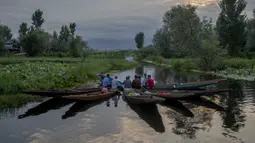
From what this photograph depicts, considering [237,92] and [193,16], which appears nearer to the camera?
[237,92]

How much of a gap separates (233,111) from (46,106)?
438 inches

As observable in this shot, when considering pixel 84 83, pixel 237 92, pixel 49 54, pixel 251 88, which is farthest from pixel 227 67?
pixel 49 54

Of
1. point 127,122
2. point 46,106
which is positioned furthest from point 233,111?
point 46,106

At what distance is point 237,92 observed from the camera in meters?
21.8

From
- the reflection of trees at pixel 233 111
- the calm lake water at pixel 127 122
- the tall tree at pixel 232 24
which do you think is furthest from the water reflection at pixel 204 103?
the tall tree at pixel 232 24

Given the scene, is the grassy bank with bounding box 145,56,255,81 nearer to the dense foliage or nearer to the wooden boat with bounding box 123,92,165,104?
the dense foliage

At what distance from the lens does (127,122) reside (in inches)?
529

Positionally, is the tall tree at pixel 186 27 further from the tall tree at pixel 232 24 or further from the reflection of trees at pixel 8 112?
the reflection of trees at pixel 8 112

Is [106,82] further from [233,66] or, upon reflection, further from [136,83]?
[233,66]

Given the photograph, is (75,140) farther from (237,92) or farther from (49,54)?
(49,54)

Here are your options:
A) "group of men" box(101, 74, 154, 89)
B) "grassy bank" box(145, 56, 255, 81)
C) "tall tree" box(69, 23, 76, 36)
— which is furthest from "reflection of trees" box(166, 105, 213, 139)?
"tall tree" box(69, 23, 76, 36)

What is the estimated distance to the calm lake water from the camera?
36.4ft

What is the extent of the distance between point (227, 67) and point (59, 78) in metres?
28.2

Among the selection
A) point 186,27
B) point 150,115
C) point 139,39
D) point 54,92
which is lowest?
point 150,115
